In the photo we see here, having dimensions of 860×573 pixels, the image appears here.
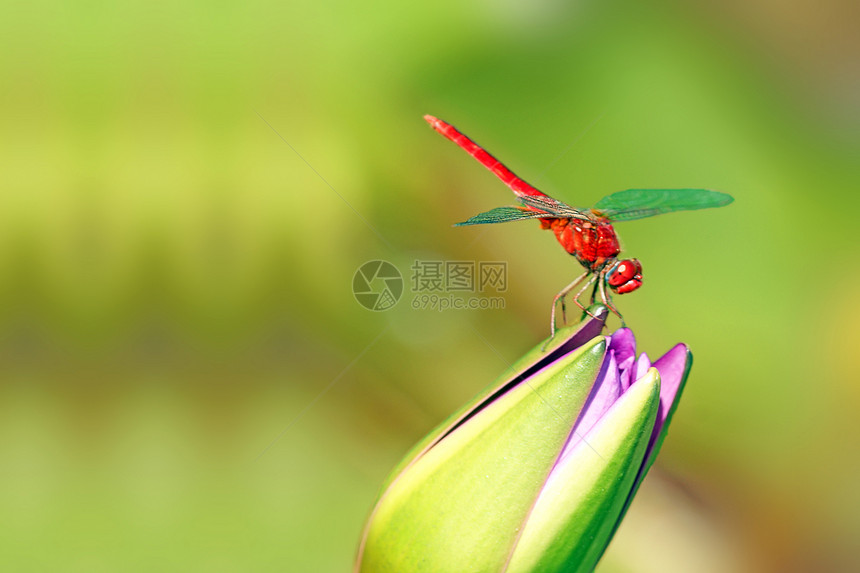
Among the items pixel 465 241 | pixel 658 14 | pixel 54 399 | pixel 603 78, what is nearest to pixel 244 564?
pixel 54 399

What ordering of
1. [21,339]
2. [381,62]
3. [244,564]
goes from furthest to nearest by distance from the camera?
[381,62], [21,339], [244,564]

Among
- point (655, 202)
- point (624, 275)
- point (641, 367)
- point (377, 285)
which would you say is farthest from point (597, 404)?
point (377, 285)

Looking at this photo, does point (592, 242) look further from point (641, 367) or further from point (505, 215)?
point (641, 367)

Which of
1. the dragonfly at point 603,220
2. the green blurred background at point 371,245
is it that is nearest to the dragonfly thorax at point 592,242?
the dragonfly at point 603,220

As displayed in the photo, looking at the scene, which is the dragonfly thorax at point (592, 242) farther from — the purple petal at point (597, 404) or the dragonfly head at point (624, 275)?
the purple petal at point (597, 404)

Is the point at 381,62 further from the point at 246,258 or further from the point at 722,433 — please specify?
the point at 722,433

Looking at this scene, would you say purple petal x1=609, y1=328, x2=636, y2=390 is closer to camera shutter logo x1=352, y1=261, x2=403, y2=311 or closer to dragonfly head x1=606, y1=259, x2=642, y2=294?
dragonfly head x1=606, y1=259, x2=642, y2=294
